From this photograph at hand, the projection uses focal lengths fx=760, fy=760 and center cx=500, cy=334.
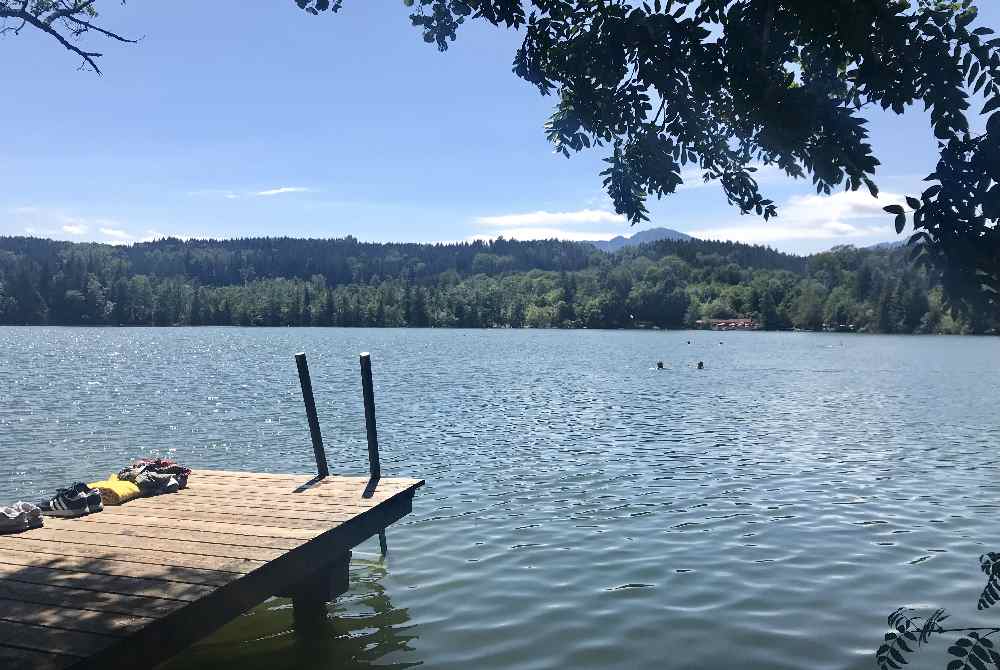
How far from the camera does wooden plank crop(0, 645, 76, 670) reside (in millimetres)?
6027

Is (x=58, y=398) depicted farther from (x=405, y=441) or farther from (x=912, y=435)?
(x=912, y=435)

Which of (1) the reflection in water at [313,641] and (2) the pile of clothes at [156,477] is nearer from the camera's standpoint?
(1) the reflection in water at [313,641]

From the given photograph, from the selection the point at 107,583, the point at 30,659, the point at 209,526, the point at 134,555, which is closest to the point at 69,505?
the point at 209,526

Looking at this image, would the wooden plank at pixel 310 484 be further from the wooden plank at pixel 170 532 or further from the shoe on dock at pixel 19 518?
the shoe on dock at pixel 19 518

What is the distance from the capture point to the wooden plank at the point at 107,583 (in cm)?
768

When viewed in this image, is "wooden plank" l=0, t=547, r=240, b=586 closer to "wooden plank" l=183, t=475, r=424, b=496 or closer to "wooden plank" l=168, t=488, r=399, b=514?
"wooden plank" l=168, t=488, r=399, b=514

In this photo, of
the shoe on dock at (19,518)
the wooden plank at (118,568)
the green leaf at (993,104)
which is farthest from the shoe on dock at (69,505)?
the green leaf at (993,104)

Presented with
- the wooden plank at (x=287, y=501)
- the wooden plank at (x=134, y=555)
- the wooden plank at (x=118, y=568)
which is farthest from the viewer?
the wooden plank at (x=287, y=501)

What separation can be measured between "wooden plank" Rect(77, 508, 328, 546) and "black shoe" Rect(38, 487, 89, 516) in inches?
7.1

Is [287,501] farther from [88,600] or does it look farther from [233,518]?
[88,600]

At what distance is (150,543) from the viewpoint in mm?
9508

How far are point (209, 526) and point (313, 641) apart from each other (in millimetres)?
2100

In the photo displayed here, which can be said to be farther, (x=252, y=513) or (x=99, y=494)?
(x=99, y=494)

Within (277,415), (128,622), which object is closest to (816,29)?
(128,622)
